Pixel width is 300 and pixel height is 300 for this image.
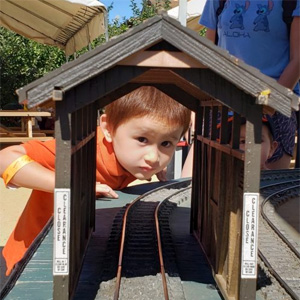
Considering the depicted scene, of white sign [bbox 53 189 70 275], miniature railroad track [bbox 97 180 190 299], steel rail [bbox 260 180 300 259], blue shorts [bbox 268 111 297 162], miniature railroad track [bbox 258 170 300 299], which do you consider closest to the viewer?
white sign [bbox 53 189 70 275]

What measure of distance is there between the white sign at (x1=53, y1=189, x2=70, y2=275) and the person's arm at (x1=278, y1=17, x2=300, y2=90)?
3.26 m

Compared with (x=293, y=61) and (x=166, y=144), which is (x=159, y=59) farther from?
(x=293, y=61)

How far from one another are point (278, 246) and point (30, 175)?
6.08 ft

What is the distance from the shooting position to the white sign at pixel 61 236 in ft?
7.14

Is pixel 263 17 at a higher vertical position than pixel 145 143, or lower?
higher

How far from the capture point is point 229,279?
2.50m

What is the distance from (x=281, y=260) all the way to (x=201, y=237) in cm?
58

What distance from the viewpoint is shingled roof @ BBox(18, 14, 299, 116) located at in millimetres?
2039

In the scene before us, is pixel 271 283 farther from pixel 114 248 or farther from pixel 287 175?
pixel 287 175

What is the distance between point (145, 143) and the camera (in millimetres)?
3342

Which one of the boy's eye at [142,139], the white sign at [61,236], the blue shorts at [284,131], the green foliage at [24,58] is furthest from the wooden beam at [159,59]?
the green foliage at [24,58]

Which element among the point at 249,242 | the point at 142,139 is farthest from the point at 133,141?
the point at 249,242

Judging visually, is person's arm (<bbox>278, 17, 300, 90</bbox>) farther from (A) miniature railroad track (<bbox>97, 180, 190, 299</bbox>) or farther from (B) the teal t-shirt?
(A) miniature railroad track (<bbox>97, 180, 190, 299</bbox>)

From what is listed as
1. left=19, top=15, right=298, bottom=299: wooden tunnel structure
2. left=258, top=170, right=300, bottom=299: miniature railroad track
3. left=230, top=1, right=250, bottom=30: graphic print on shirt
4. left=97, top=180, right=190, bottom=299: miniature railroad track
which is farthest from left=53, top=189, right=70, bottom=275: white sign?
left=230, top=1, right=250, bottom=30: graphic print on shirt
